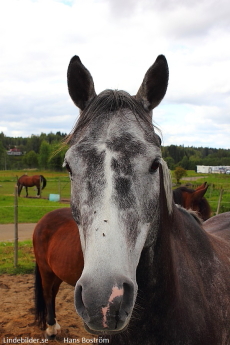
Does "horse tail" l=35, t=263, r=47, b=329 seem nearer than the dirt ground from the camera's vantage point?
No

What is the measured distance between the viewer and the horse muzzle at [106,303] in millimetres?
1218

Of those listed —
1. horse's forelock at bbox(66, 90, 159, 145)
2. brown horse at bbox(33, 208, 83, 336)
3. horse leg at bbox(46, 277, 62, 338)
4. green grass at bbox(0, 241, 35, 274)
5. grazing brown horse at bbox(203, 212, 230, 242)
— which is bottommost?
green grass at bbox(0, 241, 35, 274)

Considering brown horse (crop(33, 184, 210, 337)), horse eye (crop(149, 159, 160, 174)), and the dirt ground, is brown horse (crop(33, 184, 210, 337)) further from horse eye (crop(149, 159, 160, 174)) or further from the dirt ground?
horse eye (crop(149, 159, 160, 174))

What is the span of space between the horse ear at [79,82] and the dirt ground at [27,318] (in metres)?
3.65

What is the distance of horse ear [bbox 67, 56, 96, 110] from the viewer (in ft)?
6.81

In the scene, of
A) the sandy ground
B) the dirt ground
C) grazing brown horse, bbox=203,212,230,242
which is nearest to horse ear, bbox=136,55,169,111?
grazing brown horse, bbox=203,212,230,242

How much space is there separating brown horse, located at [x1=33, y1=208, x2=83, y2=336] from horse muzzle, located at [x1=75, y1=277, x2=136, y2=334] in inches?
104

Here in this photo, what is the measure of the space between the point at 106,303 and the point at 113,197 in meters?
0.52

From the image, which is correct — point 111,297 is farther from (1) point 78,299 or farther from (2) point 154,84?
(2) point 154,84

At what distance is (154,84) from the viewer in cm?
206

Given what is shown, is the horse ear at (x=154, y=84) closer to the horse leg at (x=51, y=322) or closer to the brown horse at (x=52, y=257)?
the brown horse at (x=52, y=257)

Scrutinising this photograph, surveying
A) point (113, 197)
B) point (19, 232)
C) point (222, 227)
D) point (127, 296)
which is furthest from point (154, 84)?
point (19, 232)

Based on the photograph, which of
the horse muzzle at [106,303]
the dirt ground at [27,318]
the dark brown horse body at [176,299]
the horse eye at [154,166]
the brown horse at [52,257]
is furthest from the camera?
the dirt ground at [27,318]

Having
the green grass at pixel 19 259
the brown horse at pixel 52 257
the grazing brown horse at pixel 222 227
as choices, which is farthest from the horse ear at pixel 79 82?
the green grass at pixel 19 259
